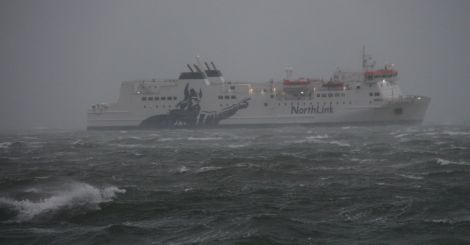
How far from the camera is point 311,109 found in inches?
2741

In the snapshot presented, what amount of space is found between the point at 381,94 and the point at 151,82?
32.6 m

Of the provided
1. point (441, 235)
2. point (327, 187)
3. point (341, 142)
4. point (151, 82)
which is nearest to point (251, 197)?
point (327, 187)

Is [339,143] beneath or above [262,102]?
beneath

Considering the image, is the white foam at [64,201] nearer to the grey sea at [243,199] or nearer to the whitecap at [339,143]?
the grey sea at [243,199]

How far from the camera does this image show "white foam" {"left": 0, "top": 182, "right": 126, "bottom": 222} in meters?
17.8

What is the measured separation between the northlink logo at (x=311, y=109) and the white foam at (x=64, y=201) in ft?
164

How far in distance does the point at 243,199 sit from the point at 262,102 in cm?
5081

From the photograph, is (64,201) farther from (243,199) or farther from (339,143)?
(339,143)

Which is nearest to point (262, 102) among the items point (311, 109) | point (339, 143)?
point (311, 109)

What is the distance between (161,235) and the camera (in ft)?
50.2

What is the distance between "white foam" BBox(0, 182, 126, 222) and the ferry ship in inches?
1965

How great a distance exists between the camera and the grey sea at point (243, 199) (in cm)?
1519

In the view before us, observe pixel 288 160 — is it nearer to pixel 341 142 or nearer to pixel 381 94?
pixel 341 142

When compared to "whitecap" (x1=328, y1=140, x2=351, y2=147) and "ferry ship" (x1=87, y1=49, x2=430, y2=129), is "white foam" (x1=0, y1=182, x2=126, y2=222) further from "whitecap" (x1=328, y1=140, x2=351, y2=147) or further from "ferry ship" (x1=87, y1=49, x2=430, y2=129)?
"ferry ship" (x1=87, y1=49, x2=430, y2=129)
